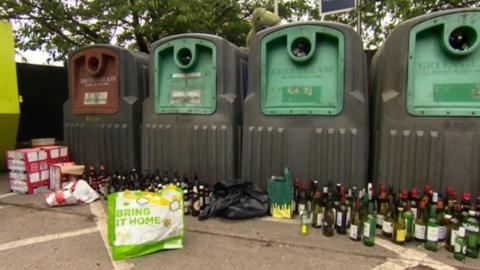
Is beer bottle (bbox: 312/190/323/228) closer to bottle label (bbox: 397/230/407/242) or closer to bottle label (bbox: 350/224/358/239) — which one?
bottle label (bbox: 350/224/358/239)

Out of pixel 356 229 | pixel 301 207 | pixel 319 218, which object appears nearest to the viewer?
pixel 356 229

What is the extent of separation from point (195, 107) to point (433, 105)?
2.45 metres

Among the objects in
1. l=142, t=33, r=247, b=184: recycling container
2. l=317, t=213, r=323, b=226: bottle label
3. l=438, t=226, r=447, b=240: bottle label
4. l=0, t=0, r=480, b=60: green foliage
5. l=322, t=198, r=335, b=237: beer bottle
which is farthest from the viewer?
l=0, t=0, r=480, b=60: green foliage

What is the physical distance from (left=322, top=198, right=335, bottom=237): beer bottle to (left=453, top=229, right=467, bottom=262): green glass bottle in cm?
89

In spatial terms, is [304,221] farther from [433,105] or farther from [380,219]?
[433,105]

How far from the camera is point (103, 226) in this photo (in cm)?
295

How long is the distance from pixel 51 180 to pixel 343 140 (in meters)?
3.79

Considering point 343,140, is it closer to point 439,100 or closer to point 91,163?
point 439,100

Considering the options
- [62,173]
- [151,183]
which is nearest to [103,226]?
[151,183]

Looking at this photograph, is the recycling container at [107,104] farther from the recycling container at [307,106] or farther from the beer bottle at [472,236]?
the beer bottle at [472,236]

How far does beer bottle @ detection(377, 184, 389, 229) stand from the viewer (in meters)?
2.76

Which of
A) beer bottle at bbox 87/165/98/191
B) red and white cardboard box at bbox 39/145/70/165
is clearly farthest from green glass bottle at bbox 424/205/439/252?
red and white cardboard box at bbox 39/145/70/165

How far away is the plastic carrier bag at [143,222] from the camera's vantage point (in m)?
2.29

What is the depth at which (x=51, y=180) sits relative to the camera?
13.8ft
